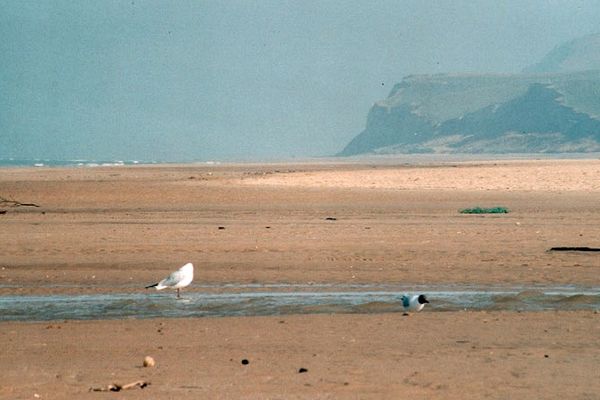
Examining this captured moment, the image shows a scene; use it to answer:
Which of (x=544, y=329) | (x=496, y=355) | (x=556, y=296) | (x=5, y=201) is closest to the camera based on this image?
(x=496, y=355)

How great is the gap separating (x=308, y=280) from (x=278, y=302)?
7.00ft

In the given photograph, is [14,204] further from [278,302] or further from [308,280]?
[278,302]

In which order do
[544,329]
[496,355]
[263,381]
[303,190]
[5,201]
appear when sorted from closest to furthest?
[263,381], [496,355], [544,329], [5,201], [303,190]

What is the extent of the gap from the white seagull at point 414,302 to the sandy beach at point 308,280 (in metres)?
0.11

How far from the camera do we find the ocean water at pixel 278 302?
11.1 metres

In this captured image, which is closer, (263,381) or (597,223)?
(263,381)

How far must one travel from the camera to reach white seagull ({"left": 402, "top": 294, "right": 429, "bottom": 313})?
1058cm

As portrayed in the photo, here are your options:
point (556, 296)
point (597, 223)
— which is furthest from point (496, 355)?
point (597, 223)

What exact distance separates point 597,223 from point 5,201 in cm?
1683

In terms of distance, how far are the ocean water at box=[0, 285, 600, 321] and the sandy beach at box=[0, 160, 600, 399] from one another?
406 mm

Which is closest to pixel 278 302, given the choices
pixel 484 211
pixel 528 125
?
pixel 484 211

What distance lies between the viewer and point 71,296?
12.6 meters

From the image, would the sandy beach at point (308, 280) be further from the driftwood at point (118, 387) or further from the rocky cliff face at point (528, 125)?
the rocky cliff face at point (528, 125)

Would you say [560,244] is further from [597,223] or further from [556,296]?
[556,296]
